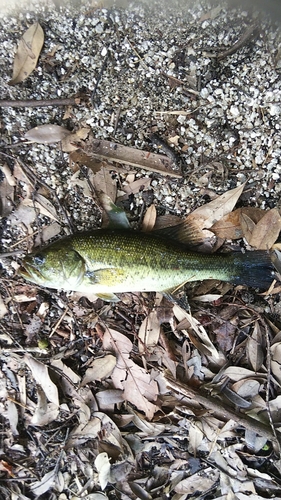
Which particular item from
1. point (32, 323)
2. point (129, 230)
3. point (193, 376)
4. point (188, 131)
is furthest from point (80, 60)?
point (193, 376)

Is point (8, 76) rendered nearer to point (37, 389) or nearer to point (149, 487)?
point (37, 389)

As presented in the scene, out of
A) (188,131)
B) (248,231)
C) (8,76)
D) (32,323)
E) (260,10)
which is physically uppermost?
(260,10)

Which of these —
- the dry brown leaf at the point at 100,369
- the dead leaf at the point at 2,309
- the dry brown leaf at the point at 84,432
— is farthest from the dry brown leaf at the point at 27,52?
the dry brown leaf at the point at 84,432

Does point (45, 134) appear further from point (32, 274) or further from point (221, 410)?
point (221, 410)

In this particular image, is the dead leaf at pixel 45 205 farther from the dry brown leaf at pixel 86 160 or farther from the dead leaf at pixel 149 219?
the dead leaf at pixel 149 219

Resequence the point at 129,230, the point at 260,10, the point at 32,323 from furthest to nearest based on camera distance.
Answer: the point at 32,323 < the point at 129,230 < the point at 260,10

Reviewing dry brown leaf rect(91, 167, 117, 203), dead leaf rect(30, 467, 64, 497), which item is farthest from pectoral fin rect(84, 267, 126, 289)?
dead leaf rect(30, 467, 64, 497)
